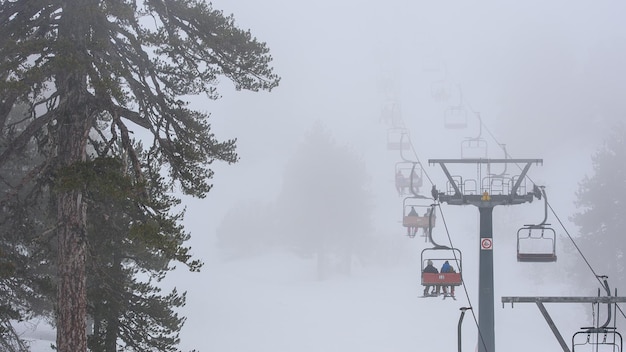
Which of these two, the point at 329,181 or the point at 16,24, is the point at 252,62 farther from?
the point at 329,181

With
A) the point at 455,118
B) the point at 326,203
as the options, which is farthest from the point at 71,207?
the point at 455,118

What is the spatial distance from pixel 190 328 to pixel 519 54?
101 meters

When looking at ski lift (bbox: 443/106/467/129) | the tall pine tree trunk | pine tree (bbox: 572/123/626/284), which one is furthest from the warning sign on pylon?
ski lift (bbox: 443/106/467/129)

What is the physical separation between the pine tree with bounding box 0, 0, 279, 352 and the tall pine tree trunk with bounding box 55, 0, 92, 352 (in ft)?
0.05

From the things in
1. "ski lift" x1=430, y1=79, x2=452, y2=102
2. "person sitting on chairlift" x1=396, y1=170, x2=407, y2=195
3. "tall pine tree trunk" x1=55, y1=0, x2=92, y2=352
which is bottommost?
"tall pine tree trunk" x1=55, y1=0, x2=92, y2=352

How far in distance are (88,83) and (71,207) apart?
6.48 ft

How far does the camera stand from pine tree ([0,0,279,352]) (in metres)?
10.7

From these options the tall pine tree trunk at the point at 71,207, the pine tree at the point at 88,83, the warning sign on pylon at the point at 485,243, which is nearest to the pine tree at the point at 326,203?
the warning sign on pylon at the point at 485,243

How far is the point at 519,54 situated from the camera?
440ft

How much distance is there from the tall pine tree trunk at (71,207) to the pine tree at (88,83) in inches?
0.6

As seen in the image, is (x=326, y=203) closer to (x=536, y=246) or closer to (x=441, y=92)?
(x=536, y=246)

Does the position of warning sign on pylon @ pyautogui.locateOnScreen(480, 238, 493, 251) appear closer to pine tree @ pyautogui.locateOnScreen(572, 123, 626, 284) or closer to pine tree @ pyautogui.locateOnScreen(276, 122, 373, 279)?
pine tree @ pyautogui.locateOnScreen(572, 123, 626, 284)

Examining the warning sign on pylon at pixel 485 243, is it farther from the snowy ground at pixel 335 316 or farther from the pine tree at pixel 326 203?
the pine tree at pixel 326 203

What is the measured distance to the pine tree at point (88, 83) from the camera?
35.1 feet
